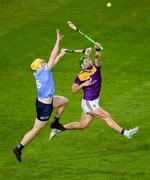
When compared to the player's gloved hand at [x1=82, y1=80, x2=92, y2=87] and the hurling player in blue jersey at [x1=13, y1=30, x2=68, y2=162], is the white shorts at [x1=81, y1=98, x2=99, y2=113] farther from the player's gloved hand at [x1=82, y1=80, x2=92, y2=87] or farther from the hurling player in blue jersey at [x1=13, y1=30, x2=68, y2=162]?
the hurling player in blue jersey at [x1=13, y1=30, x2=68, y2=162]

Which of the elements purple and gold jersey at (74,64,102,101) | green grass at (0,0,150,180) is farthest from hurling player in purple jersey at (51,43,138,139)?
green grass at (0,0,150,180)

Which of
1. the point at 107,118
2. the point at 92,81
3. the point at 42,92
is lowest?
the point at 107,118

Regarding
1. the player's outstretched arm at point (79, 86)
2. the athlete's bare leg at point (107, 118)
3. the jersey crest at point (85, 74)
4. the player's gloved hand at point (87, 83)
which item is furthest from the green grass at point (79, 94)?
the jersey crest at point (85, 74)

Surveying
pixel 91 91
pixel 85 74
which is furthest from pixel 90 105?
pixel 85 74

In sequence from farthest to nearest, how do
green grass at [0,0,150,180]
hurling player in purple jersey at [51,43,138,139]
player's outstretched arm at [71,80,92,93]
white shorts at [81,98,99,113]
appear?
1. white shorts at [81,98,99,113]
2. hurling player in purple jersey at [51,43,138,139]
3. player's outstretched arm at [71,80,92,93]
4. green grass at [0,0,150,180]

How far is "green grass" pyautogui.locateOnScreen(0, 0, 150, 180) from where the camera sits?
60.2ft

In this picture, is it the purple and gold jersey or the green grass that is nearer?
the green grass

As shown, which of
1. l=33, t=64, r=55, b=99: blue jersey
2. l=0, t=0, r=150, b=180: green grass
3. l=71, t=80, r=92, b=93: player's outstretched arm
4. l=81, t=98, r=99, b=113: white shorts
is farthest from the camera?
l=81, t=98, r=99, b=113: white shorts

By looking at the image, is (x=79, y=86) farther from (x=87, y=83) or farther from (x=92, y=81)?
(x=92, y=81)

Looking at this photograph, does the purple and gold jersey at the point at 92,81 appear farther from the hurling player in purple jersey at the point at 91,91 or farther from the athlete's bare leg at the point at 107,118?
the athlete's bare leg at the point at 107,118

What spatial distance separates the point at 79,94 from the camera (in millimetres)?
24922

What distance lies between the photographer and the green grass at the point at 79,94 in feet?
60.2

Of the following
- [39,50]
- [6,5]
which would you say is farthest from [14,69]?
[6,5]

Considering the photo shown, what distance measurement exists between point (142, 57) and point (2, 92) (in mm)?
6541
